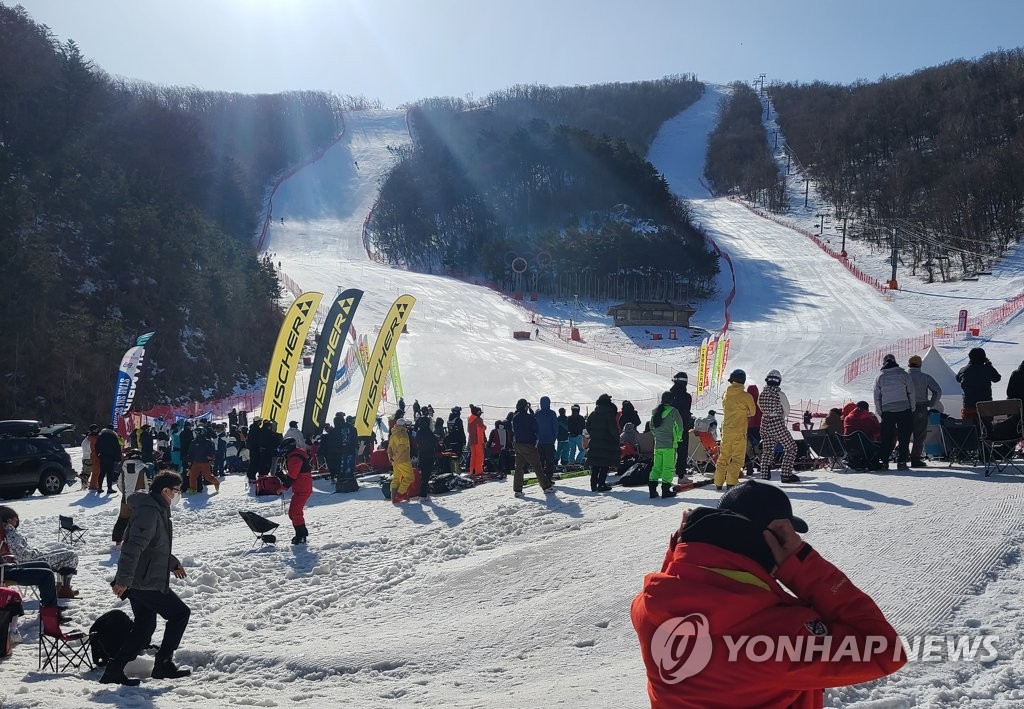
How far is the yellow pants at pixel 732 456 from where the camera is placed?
368 inches

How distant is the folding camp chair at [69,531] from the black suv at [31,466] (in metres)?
5.41

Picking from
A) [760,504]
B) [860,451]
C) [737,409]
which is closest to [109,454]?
[737,409]

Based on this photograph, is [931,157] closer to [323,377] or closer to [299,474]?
[323,377]

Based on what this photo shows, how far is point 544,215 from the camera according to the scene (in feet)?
240

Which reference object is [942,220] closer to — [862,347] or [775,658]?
[862,347]

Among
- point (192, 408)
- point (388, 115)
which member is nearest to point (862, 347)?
point (192, 408)

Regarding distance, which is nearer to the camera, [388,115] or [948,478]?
[948,478]

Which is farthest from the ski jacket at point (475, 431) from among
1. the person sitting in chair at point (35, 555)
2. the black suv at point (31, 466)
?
the black suv at point (31, 466)

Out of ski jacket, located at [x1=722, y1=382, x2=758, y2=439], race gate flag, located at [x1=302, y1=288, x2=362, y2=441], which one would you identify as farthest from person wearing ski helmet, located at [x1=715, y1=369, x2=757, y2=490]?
race gate flag, located at [x1=302, y1=288, x2=362, y2=441]

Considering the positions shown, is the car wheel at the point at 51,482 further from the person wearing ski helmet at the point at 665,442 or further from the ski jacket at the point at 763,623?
the ski jacket at the point at 763,623

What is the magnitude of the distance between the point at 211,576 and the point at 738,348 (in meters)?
34.2

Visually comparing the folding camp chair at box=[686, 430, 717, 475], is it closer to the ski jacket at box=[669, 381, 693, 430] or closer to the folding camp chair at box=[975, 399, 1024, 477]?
the ski jacket at box=[669, 381, 693, 430]

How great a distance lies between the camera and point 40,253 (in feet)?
117

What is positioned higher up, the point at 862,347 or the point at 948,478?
the point at 862,347
